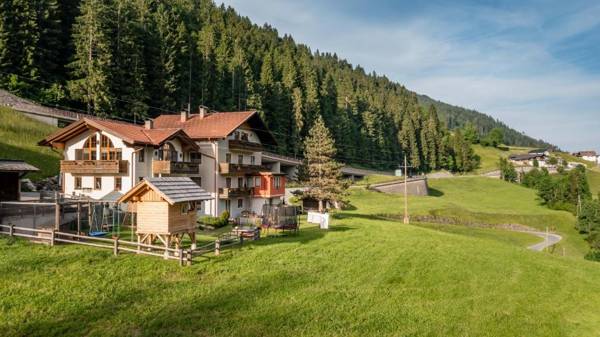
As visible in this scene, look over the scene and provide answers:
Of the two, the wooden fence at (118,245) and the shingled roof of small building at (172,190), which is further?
the shingled roof of small building at (172,190)

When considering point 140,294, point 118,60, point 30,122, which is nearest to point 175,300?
point 140,294

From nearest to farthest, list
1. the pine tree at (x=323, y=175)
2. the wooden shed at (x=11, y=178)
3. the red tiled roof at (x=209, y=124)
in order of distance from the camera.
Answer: the wooden shed at (x=11, y=178)
the red tiled roof at (x=209, y=124)
the pine tree at (x=323, y=175)

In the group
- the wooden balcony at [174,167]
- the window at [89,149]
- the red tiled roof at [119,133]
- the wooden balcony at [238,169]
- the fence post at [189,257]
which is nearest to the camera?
the fence post at [189,257]

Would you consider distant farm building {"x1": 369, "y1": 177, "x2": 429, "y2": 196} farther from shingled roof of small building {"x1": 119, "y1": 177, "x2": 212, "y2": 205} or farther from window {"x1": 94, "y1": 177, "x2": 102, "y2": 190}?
shingled roof of small building {"x1": 119, "y1": 177, "x2": 212, "y2": 205}

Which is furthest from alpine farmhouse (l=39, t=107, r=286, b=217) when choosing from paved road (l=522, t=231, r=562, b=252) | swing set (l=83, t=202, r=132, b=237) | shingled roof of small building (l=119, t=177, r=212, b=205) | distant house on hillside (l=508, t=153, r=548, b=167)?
distant house on hillside (l=508, t=153, r=548, b=167)

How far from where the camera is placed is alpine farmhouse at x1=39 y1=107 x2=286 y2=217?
113 ft

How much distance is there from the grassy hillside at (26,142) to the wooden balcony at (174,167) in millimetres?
12582

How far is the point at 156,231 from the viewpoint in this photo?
68.8 feet

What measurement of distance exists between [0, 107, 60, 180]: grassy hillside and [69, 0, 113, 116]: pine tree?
8867 mm

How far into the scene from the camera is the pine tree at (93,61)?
5399 cm

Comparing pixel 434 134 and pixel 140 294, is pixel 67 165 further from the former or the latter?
pixel 434 134

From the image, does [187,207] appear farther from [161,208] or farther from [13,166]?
[13,166]

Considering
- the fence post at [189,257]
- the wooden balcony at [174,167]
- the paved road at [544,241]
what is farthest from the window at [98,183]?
the paved road at [544,241]

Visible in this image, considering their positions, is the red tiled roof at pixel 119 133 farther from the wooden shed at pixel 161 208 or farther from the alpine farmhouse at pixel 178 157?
the wooden shed at pixel 161 208
